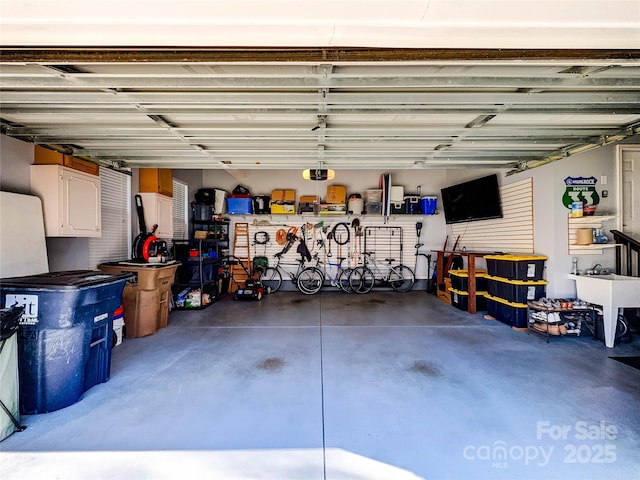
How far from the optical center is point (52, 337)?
2.29m

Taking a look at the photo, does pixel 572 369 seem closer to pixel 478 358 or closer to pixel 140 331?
pixel 478 358

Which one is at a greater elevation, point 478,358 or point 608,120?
point 608,120

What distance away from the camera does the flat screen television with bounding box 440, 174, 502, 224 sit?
5.64 m

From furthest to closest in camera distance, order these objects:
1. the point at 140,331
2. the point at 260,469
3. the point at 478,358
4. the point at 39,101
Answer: the point at 140,331, the point at 478,358, the point at 39,101, the point at 260,469

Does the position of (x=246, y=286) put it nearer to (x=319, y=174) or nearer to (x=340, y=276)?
(x=340, y=276)

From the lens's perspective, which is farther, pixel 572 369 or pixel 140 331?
pixel 140 331

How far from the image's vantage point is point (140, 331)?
4105 mm

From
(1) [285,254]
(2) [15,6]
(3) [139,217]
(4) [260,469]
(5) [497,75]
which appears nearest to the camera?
(2) [15,6]

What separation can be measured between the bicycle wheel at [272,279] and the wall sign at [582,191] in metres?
6.13

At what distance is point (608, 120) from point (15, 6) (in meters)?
4.69

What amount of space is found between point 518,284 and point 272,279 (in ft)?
18.2

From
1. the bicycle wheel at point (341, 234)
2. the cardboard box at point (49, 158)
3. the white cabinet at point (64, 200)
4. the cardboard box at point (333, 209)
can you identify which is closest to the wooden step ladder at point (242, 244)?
the cardboard box at point (333, 209)

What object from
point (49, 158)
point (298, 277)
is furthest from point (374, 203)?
point (49, 158)

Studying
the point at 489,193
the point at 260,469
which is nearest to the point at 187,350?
the point at 260,469
